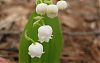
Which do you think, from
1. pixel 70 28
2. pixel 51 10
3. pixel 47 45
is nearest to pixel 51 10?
pixel 51 10

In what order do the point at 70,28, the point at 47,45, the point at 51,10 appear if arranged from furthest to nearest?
the point at 70,28 → the point at 47,45 → the point at 51,10

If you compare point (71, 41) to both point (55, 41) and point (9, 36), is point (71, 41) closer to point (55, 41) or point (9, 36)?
point (9, 36)

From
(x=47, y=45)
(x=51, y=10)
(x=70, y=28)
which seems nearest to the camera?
(x=51, y=10)

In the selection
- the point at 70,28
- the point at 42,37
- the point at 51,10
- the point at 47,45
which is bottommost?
the point at 70,28

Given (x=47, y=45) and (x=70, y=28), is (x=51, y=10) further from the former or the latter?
(x=70, y=28)

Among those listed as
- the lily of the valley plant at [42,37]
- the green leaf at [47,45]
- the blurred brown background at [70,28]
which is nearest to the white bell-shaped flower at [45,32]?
the lily of the valley plant at [42,37]

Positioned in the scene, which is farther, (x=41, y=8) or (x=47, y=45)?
(x=47, y=45)

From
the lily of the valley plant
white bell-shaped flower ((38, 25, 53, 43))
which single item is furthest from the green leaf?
white bell-shaped flower ((38, 25, 53, 43))

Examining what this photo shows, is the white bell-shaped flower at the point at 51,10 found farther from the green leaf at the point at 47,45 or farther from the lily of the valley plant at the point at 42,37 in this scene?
the green leaf at the point at 47,45
